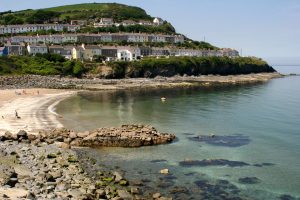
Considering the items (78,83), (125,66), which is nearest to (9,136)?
(78,83)

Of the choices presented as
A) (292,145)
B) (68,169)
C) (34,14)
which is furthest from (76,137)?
(34,14)

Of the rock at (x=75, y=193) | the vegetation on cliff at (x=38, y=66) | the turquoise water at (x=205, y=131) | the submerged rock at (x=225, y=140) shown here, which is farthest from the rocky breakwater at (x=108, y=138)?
the vegetation on cliff at (x=38, y=66)

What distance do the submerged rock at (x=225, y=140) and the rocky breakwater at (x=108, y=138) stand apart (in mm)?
3274

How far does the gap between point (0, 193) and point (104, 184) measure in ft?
24.5

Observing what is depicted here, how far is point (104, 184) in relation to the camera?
2623 cm

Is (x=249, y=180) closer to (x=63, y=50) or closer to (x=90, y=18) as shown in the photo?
(x=63, y=50)

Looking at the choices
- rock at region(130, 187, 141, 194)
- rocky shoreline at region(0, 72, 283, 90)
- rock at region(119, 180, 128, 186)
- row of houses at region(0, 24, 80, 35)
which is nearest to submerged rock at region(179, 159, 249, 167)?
rock at region(119, 180, 128, 186)

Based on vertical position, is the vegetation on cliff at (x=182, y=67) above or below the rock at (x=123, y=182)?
above

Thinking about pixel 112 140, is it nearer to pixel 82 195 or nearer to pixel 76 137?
pixel 76 137

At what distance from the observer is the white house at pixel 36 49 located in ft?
405

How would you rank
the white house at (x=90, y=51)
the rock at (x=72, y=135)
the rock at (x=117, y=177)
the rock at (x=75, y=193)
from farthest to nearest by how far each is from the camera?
the white house at (x=90, y=51), the rock at (x=72, y=135), the rock at (x=117, y=177), the rock at (x=75, y=193)

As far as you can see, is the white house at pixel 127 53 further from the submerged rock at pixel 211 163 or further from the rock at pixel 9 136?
the submerged rock at pixel 211 163

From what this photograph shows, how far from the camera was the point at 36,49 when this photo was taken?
124125mm

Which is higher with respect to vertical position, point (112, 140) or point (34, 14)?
point (34, 14)
